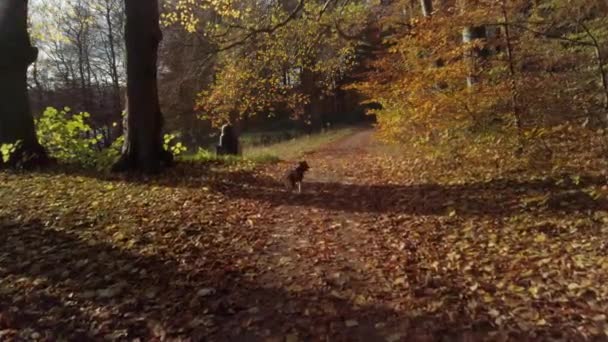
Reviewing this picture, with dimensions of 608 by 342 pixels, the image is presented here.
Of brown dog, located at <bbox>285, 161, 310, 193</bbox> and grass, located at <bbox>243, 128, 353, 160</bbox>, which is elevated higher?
grass, located at <bbox>243, 128, 353, 160</bbox>

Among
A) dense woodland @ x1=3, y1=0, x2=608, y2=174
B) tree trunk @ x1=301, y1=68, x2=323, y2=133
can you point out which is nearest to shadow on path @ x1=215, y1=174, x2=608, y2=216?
dense woodland @ x1=3, y1=0, x2=608, y2=174

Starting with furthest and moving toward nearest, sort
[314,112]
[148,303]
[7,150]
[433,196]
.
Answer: [314,112], [7,150], [433,196], [148,303]

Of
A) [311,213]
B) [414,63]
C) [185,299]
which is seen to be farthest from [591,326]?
[414,63]

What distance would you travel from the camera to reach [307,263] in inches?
178

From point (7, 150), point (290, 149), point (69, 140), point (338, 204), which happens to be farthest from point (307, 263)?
point (290, 149)

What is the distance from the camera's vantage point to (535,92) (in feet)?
22.8

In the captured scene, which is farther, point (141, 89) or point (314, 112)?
point (314, 112)

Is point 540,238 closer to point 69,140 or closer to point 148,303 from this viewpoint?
point 148,303

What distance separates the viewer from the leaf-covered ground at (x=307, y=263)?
3.30 meters

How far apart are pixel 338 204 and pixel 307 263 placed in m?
2.48

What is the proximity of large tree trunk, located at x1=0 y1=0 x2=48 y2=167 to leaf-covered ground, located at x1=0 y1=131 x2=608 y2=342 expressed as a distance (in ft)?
8.21

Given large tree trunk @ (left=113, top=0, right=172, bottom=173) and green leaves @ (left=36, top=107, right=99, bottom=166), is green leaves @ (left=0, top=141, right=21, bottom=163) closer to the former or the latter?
green leaves @ (left=36, top=107, right=99, bottom=166)

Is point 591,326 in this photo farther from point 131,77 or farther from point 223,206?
point 131,77

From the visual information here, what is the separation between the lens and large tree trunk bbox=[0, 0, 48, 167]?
9352mm
